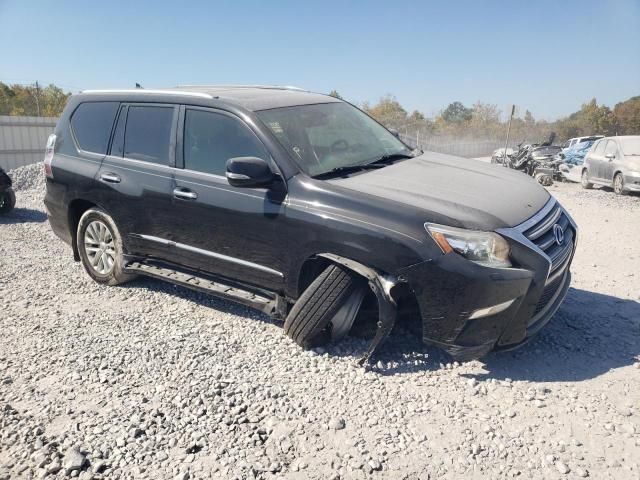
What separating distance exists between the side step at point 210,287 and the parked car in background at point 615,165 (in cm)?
1119

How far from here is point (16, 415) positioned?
3402 mm

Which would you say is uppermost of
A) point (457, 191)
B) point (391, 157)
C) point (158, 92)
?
point (158, 92)

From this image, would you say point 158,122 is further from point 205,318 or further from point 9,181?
point 9,181

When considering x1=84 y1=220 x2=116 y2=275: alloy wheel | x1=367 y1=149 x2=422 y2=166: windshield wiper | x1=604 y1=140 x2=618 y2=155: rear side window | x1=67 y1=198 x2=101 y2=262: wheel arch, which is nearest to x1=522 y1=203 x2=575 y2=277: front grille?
x1=367 y1=149 x2=422 y2=166: windshield wiper

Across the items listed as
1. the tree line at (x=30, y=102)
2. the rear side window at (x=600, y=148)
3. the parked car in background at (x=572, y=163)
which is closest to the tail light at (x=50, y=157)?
the rear side window at (x=600, y=148)

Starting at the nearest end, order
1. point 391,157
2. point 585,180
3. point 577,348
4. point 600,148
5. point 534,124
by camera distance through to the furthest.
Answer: point 577,348 < point 391,157 < point 600,148 < point 585,180 < point 534,124

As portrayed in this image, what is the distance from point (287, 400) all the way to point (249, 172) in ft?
5.25

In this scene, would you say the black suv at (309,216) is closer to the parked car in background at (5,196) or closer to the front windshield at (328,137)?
the front windshield at (328,137)

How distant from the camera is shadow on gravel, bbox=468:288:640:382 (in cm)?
377

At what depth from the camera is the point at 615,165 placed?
13141 mm

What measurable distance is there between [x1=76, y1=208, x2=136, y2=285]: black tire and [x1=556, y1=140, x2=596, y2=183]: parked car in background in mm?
13889

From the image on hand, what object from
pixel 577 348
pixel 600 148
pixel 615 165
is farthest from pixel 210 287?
pixel 600 148

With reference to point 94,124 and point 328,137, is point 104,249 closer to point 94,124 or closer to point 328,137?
point 94,124

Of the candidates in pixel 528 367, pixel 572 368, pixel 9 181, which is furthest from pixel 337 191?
pixel 9 181
